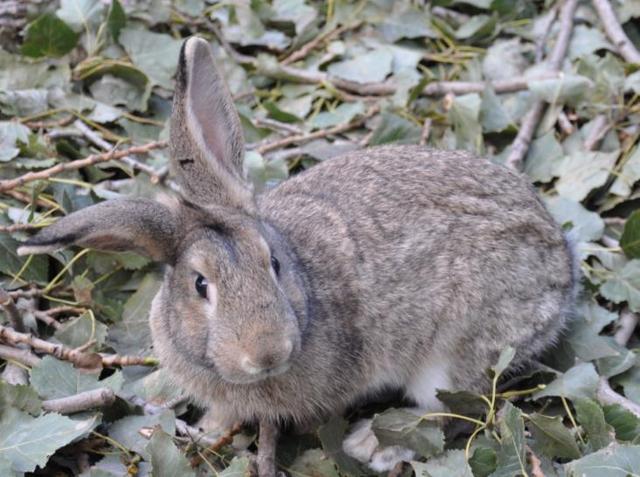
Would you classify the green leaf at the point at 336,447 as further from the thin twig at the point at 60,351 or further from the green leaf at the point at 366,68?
the green leaf at the point at 366,68

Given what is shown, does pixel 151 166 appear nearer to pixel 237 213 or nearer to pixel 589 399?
pixel 237 213

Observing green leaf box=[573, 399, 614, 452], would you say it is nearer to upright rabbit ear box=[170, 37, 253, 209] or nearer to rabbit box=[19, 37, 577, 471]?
rabbit box=[19, 37, 577, 471]

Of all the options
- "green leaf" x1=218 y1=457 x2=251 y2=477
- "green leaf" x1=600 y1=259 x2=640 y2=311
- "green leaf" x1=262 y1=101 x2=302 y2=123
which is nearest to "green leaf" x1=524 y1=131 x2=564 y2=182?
"green leaf" x1=600 y1=259 x2=640 y2=311

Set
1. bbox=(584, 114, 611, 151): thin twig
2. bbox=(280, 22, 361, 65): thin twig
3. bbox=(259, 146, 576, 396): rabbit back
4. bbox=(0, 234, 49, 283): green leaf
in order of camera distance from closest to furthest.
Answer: bbox=(259, 146, 576, 396): rabbit back → bbox=(0, 234, 49, 283): green leaf → bbox=(584, 114, 611, 151): thin twig → bbox=(280, 22, 361, 65): thin twig

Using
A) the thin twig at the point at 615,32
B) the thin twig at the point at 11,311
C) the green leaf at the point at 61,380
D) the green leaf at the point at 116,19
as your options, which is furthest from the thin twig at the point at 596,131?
the thin twig at the point at 11,311

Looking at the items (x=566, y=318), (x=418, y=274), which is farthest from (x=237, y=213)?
(x=566, y=318)

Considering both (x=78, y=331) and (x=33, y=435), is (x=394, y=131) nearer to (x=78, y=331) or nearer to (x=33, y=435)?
(x=78, y=331)
